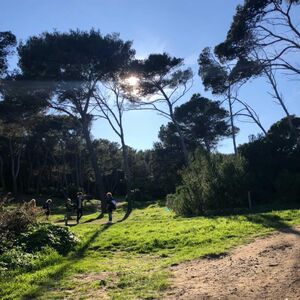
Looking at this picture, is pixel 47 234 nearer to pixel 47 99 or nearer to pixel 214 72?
pixel 214 72

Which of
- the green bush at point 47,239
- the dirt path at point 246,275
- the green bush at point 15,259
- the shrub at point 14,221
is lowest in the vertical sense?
the dirt path at point 246,275

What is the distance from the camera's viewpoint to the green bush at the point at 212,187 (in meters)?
20.0

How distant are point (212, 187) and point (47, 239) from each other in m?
10.5

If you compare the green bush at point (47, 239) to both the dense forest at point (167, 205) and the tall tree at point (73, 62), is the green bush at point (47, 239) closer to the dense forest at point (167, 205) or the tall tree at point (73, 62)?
the dense forest at point (167, 205)

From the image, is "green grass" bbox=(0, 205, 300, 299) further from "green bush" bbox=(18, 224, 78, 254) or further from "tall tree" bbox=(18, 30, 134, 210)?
"tall tree" bbox=(18, 30, 134, 210)

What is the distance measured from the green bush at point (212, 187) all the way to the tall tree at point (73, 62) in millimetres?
9670

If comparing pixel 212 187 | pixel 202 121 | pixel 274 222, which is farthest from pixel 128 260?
pixel 202 121

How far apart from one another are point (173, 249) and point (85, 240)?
3276 mm

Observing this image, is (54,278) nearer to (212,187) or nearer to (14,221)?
(14,221)

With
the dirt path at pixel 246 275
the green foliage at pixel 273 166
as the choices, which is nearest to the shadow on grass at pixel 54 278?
the dirt path at pixel 246 275

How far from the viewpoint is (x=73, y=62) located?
27547 mm

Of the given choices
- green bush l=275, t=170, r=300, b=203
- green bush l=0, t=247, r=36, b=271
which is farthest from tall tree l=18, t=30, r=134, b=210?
green bush l=0, t=247, r=36, b=271

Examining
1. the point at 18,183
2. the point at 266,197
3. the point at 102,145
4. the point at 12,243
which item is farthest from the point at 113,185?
the point at 12,243

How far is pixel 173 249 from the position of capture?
34.3ft
